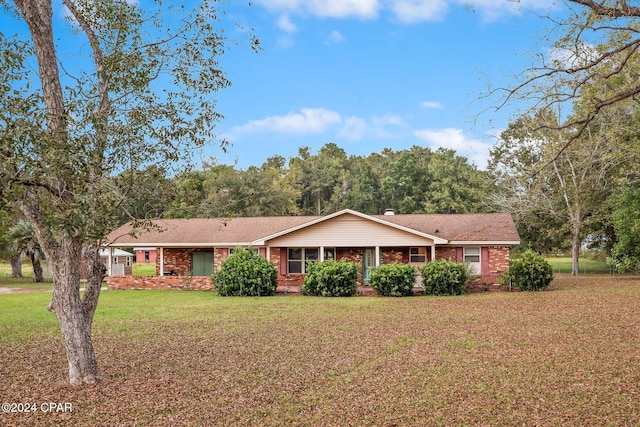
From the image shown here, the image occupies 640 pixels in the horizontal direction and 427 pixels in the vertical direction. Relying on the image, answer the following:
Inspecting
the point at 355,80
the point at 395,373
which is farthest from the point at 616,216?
the point at 395,373

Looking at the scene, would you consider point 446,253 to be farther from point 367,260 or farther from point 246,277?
point 246,277

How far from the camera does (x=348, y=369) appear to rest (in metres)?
9.09

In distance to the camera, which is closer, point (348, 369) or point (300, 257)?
point (348, 369)

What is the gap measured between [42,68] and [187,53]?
88.7 inches

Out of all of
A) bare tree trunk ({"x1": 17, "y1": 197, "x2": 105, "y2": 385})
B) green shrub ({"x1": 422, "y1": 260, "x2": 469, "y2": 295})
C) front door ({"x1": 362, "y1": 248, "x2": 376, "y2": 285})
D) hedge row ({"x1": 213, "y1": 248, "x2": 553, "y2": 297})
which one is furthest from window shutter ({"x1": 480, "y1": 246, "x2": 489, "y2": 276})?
bare tree trunk ({"x1": 17, "y1": 197, "x2": 105, "y2": 385})

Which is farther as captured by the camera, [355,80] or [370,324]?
[355,80]

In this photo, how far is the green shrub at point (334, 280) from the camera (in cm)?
2216

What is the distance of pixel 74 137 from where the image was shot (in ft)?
24.9

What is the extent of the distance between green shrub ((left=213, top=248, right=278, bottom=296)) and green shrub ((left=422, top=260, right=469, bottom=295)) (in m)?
6.18

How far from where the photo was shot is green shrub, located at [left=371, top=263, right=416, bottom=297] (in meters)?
21.7

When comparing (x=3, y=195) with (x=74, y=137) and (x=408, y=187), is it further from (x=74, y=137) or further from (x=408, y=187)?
(x=408, y=187)

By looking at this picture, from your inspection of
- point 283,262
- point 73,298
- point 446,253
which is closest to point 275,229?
point 283,262

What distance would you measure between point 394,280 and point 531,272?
585cm

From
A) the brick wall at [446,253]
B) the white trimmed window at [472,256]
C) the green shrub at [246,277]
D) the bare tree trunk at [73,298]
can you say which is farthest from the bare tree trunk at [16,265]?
the bare tree trunk at [73,298]
